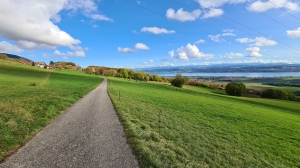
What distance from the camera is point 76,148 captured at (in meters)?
7.02

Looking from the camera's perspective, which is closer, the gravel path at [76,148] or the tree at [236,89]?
the gravel path at [76,148]

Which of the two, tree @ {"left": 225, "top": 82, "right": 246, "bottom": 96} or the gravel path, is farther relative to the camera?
tree @ {"left": 225, "top": 82, "right": 246, "bottom": 96}

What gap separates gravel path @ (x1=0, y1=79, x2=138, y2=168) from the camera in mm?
5867

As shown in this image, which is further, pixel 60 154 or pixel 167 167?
pixel 60 154

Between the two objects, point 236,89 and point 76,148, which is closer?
point 76,148

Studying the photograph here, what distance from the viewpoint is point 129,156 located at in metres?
6.41

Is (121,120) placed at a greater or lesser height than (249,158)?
greater

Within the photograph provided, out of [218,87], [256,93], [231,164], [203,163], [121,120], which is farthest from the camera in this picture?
[218,87]

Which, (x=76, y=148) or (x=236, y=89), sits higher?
(x=76, y=148)

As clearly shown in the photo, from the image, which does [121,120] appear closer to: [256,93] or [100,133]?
[100,133]

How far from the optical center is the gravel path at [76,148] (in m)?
5.87

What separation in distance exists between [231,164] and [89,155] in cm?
657

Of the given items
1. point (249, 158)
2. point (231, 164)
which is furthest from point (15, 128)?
point (249, 158)

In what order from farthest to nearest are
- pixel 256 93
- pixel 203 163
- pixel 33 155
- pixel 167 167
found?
pixel 256 93
pixel 203 163
pixel 33 155
pixel 167 167
